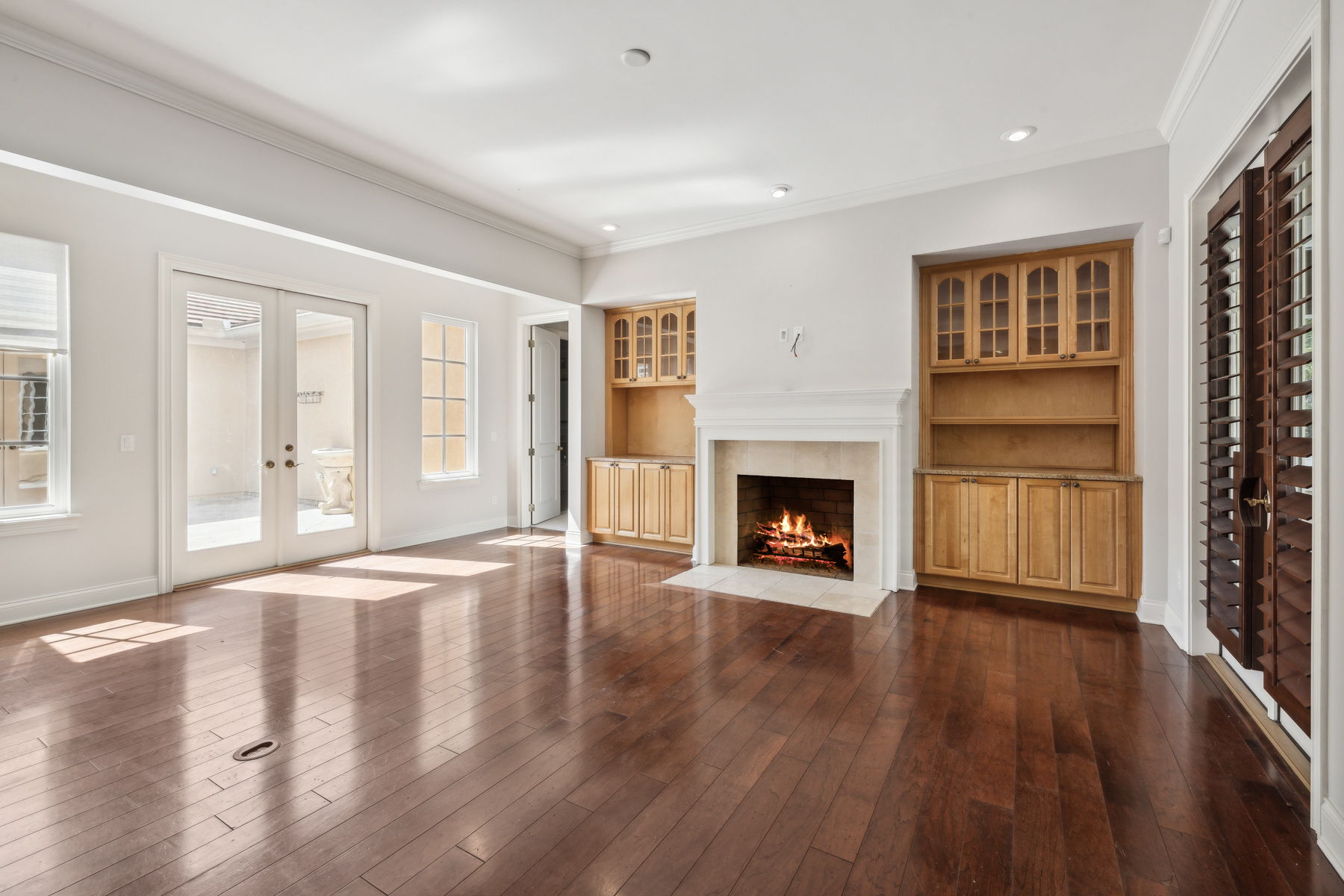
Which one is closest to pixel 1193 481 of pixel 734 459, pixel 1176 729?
pixel 1176 729

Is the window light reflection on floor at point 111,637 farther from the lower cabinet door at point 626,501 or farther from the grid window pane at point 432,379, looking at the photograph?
the lower cabinet door at point 626,501

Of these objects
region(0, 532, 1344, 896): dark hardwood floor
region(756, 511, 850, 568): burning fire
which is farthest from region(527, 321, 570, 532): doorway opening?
region(0, 532, 1344, 896): dark hardwood floor

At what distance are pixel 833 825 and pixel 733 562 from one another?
Answer: 3522mm

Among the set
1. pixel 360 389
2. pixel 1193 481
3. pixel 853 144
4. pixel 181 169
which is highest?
pixel 853 144

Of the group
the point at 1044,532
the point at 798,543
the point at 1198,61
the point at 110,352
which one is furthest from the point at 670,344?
the point at 110,352

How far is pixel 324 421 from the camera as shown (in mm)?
5516

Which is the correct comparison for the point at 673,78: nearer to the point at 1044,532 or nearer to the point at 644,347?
the point at 644,347

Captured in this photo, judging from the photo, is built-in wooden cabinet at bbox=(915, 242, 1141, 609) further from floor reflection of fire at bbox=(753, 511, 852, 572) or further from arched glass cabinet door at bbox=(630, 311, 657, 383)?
arched glass cabinet door at bbox=(630, 311, 657, 383)

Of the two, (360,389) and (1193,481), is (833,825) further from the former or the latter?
(360,389)

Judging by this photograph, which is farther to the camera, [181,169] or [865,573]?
[865,573]

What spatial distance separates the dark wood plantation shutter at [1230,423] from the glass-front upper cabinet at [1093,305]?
4.00 ft

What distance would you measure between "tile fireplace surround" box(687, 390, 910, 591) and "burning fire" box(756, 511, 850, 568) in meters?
0.41

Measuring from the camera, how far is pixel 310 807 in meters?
1.96

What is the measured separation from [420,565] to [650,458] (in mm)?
2331
